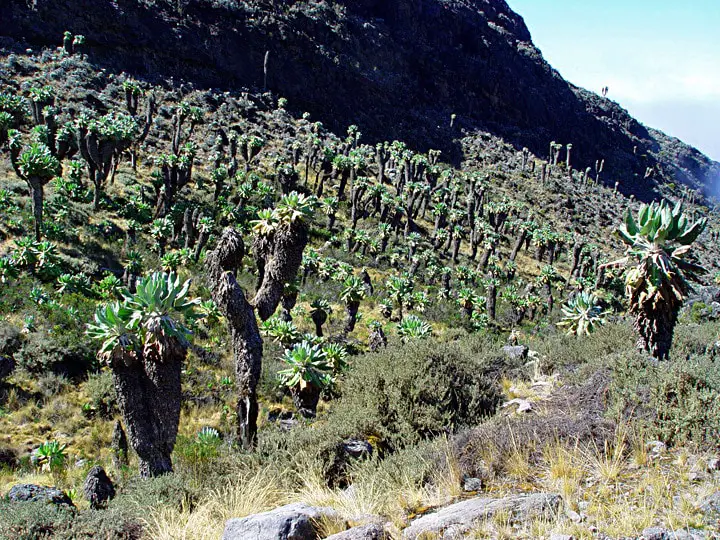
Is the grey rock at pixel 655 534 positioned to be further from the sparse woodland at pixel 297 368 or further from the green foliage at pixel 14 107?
the green foliage at pixel 14 107

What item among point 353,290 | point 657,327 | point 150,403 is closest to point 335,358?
point 150,403

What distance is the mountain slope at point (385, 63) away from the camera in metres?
71.1

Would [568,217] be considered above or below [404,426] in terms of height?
above

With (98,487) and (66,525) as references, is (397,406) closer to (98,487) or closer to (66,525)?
(66,525)

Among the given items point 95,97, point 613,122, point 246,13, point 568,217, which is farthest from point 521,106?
point 95,97

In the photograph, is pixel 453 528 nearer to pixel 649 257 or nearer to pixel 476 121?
pixel 649 257

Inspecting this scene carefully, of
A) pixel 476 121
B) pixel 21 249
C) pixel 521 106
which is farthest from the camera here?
pixel 521 106

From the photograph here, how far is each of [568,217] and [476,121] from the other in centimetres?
4527

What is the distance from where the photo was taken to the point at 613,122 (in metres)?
141

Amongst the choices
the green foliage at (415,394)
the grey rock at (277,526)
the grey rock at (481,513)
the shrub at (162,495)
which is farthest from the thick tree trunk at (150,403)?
the grey rock at (481,513)

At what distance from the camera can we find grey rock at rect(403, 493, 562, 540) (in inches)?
168

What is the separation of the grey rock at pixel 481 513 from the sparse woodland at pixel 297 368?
95 mm

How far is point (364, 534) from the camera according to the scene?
4250mm

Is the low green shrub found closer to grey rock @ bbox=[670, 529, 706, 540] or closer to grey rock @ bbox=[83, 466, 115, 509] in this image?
grey rock @ bbox=[670, 529, 706, 540]
